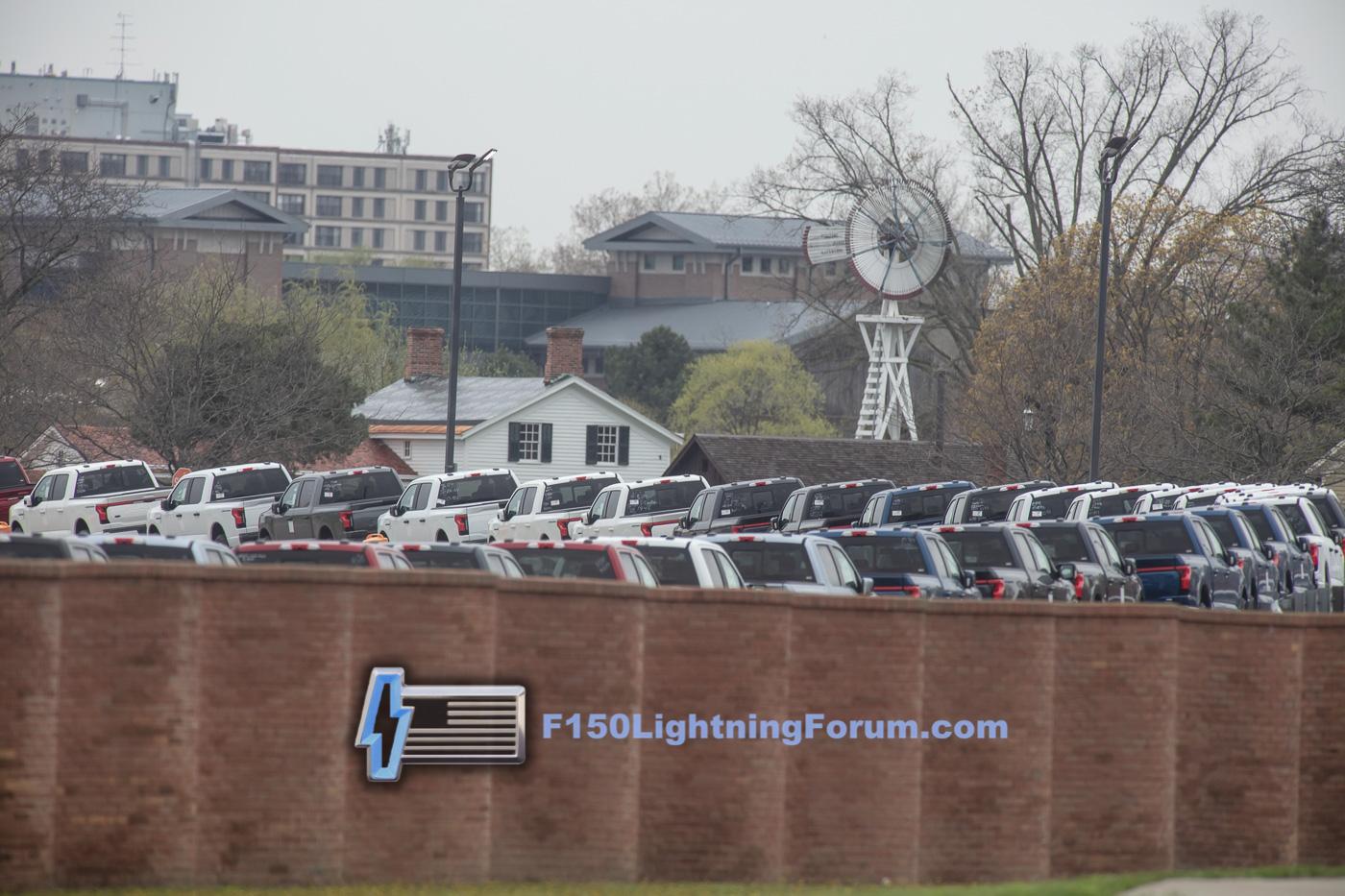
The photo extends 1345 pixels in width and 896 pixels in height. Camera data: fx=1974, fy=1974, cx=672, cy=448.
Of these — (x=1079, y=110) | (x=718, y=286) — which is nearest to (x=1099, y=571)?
(x=1079, y=110)

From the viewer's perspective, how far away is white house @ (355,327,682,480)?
209 ft

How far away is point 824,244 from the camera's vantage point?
62.1 meters

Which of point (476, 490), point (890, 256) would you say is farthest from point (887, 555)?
point (890, 256)

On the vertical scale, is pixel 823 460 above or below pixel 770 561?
above

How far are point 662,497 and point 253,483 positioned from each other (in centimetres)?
797

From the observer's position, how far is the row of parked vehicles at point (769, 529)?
1859 centimetres

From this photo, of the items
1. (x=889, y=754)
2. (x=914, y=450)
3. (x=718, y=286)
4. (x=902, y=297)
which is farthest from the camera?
(x=718, y=286)

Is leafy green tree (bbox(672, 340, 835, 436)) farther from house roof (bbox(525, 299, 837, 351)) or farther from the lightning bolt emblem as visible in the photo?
the lightning bolt emblem

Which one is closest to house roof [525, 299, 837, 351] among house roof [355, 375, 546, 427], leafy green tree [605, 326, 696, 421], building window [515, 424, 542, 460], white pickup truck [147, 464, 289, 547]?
leafy green tree [605, 326, 696, 421]

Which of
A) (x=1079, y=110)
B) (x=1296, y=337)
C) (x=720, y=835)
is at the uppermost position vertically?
(x=1079, y=110)

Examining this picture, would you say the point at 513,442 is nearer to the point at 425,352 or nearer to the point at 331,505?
the point at 425,352

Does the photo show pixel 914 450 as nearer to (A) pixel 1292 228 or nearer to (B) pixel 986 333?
(B) pixel 986 333

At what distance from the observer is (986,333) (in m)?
54.5

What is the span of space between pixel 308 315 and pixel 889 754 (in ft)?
140
